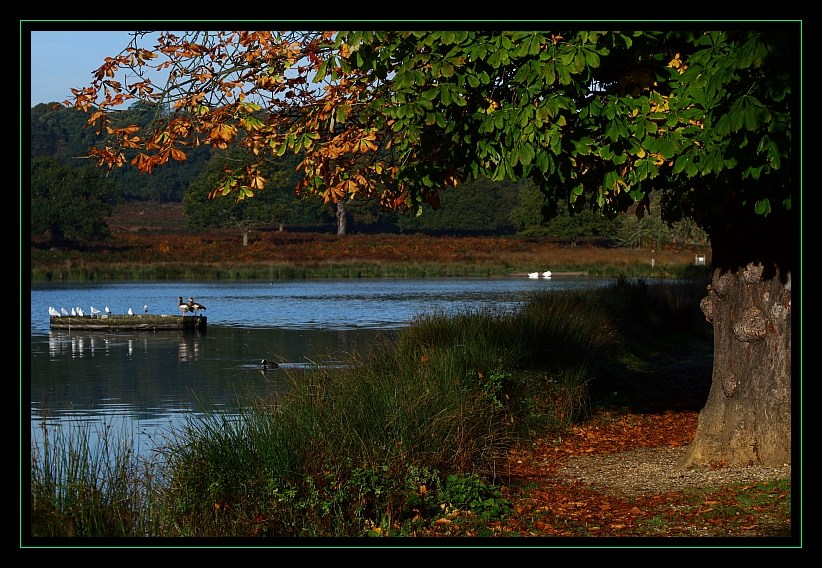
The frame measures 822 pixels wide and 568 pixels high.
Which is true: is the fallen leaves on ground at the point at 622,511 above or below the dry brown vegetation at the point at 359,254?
below

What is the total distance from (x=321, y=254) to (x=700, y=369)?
69.9 m

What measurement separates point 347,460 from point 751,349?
418cm

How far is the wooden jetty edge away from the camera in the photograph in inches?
1364

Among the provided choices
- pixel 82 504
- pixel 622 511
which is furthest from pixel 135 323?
pixel 82 504

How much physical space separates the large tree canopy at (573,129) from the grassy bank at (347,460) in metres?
2.00

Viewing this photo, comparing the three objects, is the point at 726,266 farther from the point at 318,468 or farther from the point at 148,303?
the point at 148,303

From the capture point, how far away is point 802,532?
25.7 ft

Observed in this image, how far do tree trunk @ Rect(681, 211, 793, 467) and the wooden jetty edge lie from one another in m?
25.3

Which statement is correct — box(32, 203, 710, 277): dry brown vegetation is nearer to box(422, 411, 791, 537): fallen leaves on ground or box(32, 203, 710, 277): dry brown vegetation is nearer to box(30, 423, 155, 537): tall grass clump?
box(422, 411, 791, 537): fallen leaves on ground

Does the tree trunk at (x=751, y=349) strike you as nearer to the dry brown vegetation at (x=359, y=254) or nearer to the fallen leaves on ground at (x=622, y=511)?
the fallen leaves on ground at (x=622, y=511)

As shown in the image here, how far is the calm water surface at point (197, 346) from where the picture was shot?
17188 millimetres

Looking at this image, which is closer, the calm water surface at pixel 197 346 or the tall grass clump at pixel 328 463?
the tall grass clump at pixel 328 463

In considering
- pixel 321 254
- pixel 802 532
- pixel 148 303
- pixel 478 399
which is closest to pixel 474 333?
pixel 478 399

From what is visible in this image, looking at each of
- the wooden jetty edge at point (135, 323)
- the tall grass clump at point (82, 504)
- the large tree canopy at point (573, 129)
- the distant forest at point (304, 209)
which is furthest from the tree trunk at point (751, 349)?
the distant forest at point (304, 209)
